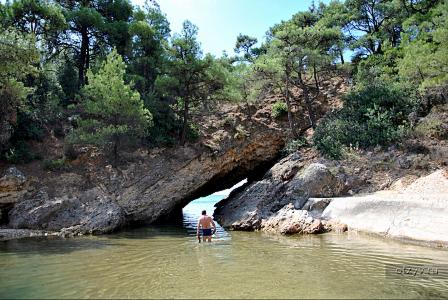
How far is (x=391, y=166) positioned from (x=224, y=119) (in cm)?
1177

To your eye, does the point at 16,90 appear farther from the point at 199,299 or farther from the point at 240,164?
the point at 199,299

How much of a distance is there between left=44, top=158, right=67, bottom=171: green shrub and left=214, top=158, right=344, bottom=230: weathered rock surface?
9.61 meters

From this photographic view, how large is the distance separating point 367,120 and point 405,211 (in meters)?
10.9

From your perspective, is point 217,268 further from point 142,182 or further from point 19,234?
point 142,182

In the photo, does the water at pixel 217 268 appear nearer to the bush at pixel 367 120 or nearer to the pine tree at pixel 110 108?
→ the pine tree at pixel 110 108

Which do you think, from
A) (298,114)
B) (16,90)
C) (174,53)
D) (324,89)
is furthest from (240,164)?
(16,90)

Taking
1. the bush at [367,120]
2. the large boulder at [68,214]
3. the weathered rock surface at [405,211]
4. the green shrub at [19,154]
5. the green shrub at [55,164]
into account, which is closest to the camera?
the weathered rock surface at [405,211]

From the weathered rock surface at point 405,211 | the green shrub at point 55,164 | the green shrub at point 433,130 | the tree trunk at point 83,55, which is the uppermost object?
the tree trunk at point 83,55

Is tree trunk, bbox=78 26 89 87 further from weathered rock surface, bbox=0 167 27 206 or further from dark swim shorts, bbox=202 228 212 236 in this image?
dark swim shorts, bbox=202 228 212 236

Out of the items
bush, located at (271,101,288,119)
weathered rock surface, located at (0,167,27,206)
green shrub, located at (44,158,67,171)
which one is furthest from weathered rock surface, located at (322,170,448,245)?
weathered rock surface, located at (0,167,27,206)

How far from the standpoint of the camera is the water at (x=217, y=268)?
7.61m

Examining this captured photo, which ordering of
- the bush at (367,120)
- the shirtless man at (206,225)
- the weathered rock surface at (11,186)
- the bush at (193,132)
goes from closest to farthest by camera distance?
the shirtless man at (206,225) < the weathered rock surface at (11,186) < the bush at (367,120) < the bush at (193,132)

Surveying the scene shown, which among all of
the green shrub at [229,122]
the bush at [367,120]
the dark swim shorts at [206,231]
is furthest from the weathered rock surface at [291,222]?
the green shrub at [229,122]

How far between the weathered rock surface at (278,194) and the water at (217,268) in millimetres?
3255
